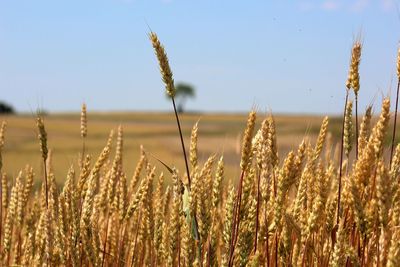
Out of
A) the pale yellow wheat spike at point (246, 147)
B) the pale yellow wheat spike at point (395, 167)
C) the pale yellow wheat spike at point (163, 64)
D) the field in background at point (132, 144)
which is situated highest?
the pale yellow wheat spike at point (163, 64)

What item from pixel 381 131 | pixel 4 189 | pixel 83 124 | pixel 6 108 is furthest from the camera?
pixel 6 108

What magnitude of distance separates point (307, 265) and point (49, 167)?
160cm

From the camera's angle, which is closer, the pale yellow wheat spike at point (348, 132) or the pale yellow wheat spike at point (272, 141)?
the pale yellow wheat spike at point (272, 141)

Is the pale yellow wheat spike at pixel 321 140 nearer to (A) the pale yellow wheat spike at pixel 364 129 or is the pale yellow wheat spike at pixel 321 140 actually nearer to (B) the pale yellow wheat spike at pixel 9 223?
(A) the pale yellow wheat spike at pixel 364 129

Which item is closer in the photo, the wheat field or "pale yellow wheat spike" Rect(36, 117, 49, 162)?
the wheat field

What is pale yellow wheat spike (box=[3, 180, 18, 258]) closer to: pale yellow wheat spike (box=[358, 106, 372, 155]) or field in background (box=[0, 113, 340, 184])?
field in background (box=[0, 113, 340, 184])

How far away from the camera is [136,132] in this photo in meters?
41.0

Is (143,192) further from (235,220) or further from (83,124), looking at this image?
(83,124)

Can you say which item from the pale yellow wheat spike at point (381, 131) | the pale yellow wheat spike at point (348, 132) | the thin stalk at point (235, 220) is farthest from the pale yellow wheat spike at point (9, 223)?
the pale yellow wheat spike at point (381, 131)

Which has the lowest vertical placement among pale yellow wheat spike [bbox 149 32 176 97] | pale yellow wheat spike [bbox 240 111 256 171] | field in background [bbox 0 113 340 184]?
field in background [bbox 0 113 340 184]

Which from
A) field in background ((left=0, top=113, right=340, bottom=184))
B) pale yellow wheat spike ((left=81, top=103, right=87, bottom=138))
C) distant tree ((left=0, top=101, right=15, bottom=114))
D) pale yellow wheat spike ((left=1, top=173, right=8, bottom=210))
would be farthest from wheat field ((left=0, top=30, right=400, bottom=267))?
distant tree ((left=0, top=101, right=15, bottom=114))

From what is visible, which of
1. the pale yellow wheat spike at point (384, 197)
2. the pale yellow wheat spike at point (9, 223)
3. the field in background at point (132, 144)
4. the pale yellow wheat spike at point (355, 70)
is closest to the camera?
the pale yellow wheat spike at point (384, 197)

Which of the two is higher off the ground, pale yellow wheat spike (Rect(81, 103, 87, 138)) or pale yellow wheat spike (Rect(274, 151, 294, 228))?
pale yellow wheat spike (Rect(81, 103, 87, 138))

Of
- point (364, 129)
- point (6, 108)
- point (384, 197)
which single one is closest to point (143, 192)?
point (364, 129)
